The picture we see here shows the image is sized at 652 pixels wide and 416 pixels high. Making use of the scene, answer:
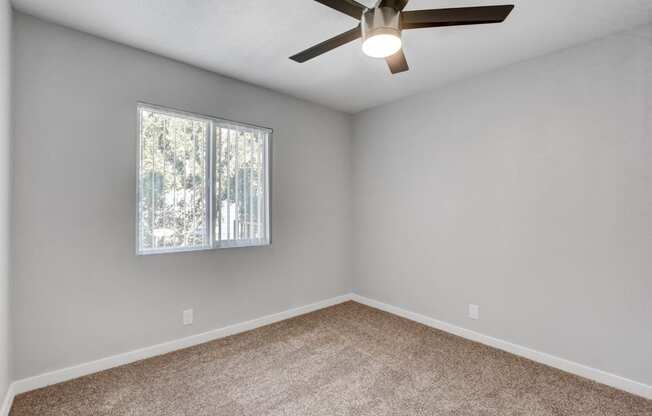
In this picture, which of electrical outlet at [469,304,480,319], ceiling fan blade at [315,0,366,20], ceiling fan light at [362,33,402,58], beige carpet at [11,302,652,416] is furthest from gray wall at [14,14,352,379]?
electrical outlet at [469,304,480,319]

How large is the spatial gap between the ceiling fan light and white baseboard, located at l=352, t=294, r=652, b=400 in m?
2.58

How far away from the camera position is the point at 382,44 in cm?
170

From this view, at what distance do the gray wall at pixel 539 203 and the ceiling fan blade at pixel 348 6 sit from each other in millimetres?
1792

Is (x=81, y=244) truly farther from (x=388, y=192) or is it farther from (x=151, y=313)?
(x=388, y=192)

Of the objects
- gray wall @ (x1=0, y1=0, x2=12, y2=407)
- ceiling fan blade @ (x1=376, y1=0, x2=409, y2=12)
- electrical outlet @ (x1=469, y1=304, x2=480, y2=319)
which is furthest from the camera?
electrical outlet @ (x1=469, y1=304, x2=480, y2=319)

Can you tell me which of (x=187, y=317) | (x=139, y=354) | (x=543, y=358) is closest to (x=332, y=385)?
(x=187, y=317)

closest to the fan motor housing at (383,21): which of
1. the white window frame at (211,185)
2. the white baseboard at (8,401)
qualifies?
the white window frame at (211,185)

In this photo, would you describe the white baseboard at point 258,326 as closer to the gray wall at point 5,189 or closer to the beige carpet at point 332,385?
the beige carpet at point 332,385

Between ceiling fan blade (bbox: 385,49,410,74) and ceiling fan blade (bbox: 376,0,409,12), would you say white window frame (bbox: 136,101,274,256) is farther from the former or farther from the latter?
ceiling fan blade (bbox: 376,0,409,12)

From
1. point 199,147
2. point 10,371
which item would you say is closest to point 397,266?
point 199,147

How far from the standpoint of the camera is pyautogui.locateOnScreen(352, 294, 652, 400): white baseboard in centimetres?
218

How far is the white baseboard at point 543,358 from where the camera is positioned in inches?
85.7

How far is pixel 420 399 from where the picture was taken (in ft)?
6.83

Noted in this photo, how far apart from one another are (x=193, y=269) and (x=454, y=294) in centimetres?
248
